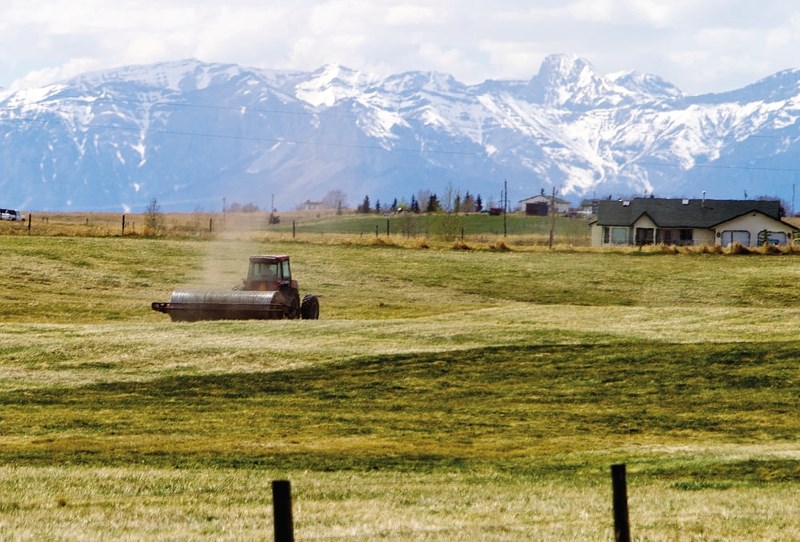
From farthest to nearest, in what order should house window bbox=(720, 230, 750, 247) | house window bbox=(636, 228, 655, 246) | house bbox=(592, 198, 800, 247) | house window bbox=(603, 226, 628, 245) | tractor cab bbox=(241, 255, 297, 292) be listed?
1. house window bbox=(603, 226, 628, 245)
2. house window bbox=(636, 228, 655, 246)
3. house window bbox=(720, 230, 750, 247)
4. house bbox=(592, 198, 800, 247)
5. tractor cab bbox=(241, 255, 297, 292)

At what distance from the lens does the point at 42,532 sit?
1509cm

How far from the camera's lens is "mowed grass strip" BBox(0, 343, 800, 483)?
2503cm

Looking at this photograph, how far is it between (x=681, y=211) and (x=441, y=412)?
360 feet

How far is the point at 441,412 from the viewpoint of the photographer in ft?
104

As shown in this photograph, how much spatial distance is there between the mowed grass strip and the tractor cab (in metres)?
10.6

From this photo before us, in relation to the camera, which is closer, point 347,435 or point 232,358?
point 347,435

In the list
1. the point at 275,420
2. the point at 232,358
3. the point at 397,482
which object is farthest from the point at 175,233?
the point at 397,482

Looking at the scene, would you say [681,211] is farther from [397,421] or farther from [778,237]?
[397,421]

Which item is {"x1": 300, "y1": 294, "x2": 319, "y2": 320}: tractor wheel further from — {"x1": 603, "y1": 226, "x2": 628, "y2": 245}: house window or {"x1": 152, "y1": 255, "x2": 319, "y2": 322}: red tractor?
{"x1": 603, "y1": 226, "x2": 628, "y2": 245}: house window

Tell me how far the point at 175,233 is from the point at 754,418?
66684mm

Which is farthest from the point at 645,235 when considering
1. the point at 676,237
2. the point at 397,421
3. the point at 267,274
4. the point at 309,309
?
the point at 397,421

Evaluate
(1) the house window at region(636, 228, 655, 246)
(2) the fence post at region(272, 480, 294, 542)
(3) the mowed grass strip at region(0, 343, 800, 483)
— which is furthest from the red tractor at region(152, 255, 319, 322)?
(1) the house window at region(636, 228, 655, 246)

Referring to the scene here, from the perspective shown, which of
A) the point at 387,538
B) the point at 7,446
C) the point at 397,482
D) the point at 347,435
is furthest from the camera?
the point at 347,435

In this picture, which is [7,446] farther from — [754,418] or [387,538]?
[754,418]
